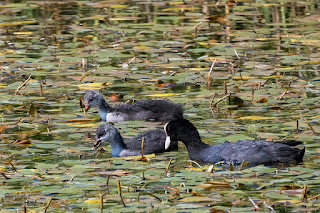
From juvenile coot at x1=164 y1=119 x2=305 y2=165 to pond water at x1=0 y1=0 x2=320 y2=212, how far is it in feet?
0.43


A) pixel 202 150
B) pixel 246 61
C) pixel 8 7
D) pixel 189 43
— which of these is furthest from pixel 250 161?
pixel 8 7

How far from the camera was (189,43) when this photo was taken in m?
12.2

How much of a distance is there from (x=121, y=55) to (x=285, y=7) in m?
4.89

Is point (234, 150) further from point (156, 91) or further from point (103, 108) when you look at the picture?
point (156, 91)

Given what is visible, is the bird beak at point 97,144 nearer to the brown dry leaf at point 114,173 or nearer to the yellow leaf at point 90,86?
the brown dry leaf at point 114,173

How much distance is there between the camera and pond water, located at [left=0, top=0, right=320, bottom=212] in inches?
222

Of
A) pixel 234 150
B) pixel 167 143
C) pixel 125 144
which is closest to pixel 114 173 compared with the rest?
pixel 167 143

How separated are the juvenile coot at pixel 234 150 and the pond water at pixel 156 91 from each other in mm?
132

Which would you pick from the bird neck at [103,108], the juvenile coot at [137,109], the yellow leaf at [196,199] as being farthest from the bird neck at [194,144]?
the bird neck at [103,108]

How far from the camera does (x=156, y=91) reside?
948 centimetres

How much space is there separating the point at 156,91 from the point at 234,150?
2.91m

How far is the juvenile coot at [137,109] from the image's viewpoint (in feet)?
27.8

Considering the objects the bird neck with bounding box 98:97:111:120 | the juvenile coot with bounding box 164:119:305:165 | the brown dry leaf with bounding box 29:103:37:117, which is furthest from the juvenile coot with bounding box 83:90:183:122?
the juvenile coot with bounding box 164:119:305:165

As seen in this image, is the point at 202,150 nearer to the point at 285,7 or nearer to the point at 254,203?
the point at 254,203
